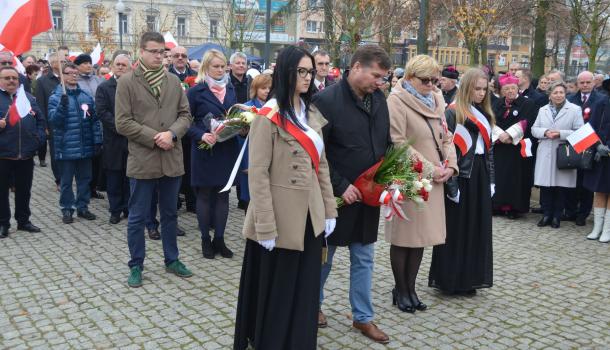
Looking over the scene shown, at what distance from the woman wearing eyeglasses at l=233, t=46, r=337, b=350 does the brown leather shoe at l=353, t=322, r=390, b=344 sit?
32.8 inches

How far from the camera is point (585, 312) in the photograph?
18.4 feet

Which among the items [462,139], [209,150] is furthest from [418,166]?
[209,150]

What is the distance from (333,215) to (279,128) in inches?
29.6

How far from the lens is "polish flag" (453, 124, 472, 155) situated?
5.67 metres

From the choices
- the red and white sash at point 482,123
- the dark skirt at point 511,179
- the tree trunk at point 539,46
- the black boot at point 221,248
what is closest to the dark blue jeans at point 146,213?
the black boot at point 221,248

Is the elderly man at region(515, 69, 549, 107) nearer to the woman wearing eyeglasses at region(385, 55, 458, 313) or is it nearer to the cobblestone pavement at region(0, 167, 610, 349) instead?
the cobblestone pavement at region(0, 167, 610, 349)

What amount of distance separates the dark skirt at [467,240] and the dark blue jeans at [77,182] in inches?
210

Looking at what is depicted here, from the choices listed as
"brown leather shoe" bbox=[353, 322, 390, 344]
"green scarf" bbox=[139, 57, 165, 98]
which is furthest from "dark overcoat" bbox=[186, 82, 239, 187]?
"brown leather shoe" bbox=[353, 322, 390, 344]

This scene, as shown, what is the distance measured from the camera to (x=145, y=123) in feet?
19.1

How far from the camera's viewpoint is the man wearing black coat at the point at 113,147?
7879 millimetres

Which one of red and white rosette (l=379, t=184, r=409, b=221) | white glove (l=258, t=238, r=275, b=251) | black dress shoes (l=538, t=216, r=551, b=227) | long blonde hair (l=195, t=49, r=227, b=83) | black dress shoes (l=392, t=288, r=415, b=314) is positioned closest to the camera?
white glove (l=258, t=238, r=275, b=251)

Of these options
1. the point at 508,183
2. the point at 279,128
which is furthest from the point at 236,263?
the point at 508,183

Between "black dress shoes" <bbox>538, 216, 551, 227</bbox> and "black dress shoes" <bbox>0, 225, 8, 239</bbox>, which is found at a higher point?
"black dress shoes" <bbox>538, 216, 551, 227</bbox>

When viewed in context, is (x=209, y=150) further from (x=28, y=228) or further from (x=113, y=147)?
(x=28, y=228)
